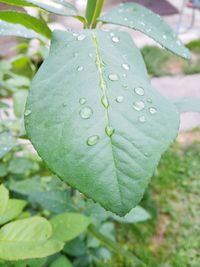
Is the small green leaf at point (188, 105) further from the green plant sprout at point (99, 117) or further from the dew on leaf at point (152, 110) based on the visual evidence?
the dew on leaf at point (152, 110)

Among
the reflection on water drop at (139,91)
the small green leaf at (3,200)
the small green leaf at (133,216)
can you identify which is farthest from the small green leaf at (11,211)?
the reflection on water drop at (139,91)

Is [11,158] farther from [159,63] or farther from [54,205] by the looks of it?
[159,63]

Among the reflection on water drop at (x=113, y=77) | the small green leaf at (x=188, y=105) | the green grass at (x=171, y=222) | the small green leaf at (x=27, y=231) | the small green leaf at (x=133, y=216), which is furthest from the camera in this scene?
the green grass at (x=171, y=222)

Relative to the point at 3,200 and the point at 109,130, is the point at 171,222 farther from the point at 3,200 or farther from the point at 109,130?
the point at 109,130

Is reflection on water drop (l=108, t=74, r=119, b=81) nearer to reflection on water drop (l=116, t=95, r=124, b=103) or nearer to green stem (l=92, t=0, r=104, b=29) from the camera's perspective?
reflection on water drop (l=116, t=95, r=124, b=103)

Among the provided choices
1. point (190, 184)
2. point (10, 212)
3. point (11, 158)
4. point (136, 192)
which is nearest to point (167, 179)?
point (190, 184)

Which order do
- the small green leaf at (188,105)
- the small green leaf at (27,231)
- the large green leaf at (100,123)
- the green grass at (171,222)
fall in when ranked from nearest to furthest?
1. the large green leaf at (100,123)
2. the small green leaf at (27,231)
3. the small green leaf at (188,105)
4. the green grass at (171,222)
